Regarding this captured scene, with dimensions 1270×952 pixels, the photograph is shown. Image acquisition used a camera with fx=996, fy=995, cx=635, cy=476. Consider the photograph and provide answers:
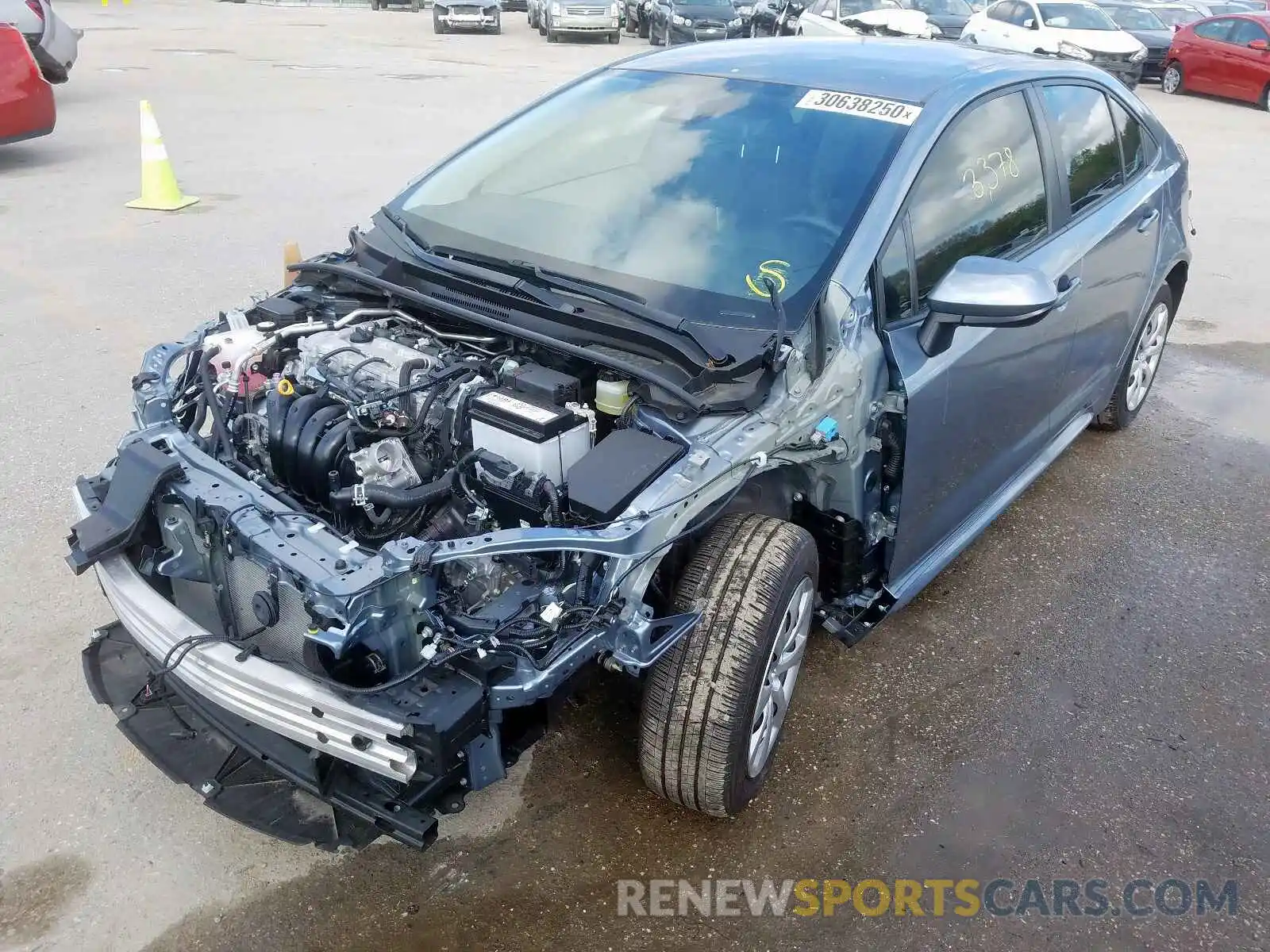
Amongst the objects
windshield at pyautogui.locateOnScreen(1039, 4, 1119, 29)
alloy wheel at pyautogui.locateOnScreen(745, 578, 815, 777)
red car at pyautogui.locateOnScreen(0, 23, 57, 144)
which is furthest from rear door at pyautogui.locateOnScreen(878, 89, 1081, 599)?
windshield at pyautogui.locateOnScreen(1039, 4, 1119, 29)

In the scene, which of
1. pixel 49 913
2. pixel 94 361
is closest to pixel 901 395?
pixel 49 913

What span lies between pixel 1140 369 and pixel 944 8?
49.7ft

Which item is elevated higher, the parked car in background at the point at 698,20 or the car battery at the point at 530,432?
the car battery at the point at 530,432

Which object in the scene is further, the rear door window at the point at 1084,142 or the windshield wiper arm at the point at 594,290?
the rear door window at the point at 1084,142

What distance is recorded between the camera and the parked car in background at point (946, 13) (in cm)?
1722

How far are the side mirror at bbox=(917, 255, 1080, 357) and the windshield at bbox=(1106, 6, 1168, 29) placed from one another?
1902 centimetres

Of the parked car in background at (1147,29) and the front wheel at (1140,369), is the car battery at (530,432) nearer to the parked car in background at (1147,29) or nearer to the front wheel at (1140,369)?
the front wheel at (1140,369)

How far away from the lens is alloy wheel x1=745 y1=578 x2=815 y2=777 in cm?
268

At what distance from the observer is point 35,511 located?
4.02 metres

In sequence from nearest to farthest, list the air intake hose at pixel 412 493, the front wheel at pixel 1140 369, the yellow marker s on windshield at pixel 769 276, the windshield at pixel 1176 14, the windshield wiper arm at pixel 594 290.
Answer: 1. the air intake hose at pixel 412 493
2. the windshield wiper arm at pixel 594 290
3. the yellow marker s on windshield at pixel 769 276
4. the front wheel at pixel 1140 369
5. the windshield at pixel 1176 14

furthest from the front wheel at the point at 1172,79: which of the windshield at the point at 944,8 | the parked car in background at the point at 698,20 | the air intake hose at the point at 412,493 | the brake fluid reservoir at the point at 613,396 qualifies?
the air intake hose at the point at 412,493

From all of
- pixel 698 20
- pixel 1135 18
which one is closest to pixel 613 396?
pixel 698 20

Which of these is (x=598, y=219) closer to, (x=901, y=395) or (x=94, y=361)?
(x=901, y=395)

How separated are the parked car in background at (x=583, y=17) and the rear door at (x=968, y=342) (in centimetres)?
1937
